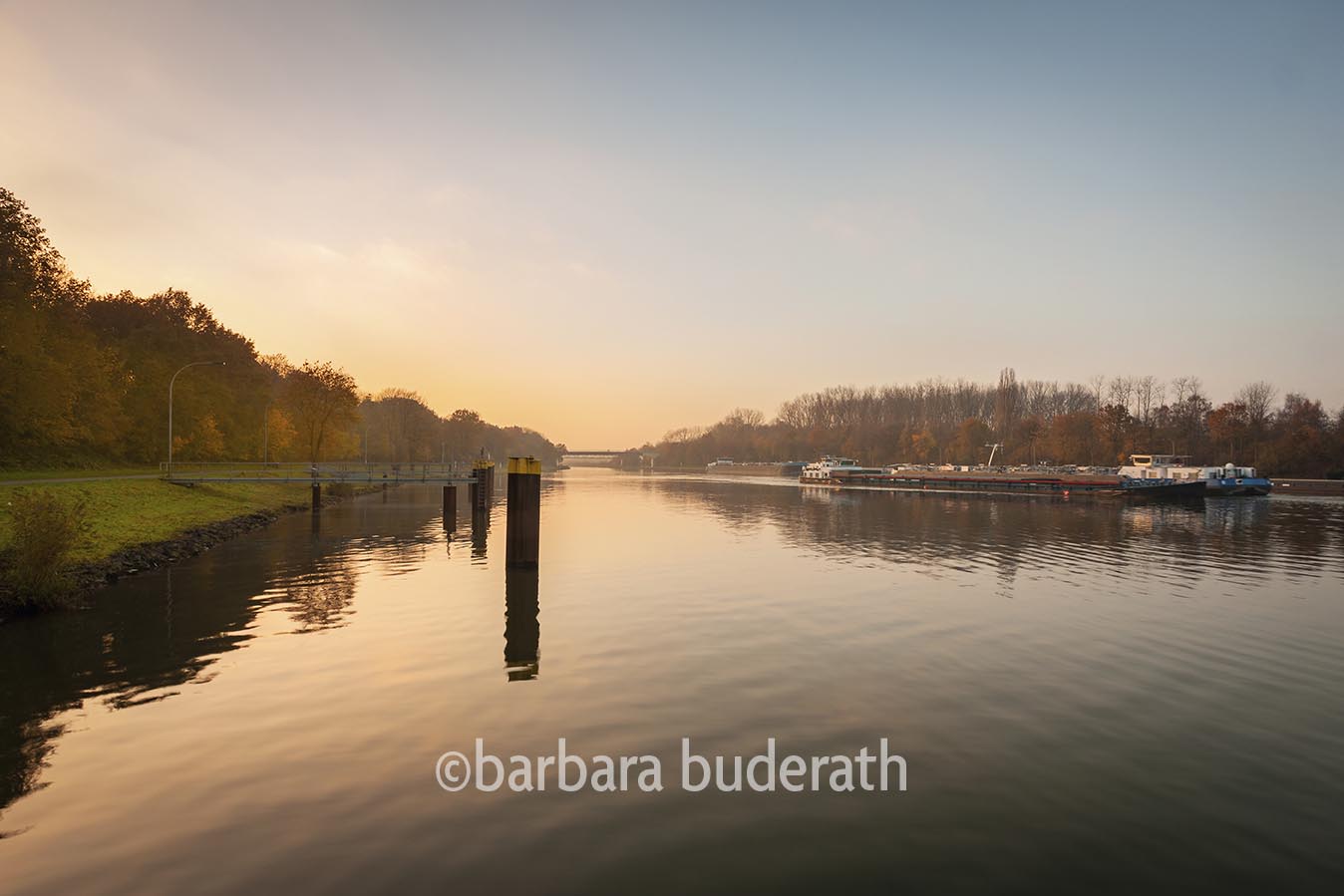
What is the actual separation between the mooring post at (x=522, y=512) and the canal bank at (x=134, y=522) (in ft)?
49.5

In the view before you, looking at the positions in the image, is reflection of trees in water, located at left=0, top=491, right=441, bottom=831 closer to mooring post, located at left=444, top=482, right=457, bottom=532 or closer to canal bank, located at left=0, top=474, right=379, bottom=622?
canal bank, located at left=0, top=474, right=379, bottom=622

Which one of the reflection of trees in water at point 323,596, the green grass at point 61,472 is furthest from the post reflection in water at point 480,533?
the green grass at point 61,472

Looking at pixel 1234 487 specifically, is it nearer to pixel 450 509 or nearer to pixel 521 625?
pixel 450 509

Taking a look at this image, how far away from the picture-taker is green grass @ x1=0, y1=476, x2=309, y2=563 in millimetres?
31906

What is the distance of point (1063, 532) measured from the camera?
5128cm

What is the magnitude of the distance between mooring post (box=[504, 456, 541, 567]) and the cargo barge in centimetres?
8645

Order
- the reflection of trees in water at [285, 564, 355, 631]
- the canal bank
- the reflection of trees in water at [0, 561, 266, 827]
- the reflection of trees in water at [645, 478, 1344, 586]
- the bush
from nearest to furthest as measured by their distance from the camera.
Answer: the reflection of trees in water at [0, 561, 266, 827]
the bush
the reflection of trees in water at [285, 564, 355, 631]
the canal bank
the reflection of trees in water at [645, 478, 1344, 586]

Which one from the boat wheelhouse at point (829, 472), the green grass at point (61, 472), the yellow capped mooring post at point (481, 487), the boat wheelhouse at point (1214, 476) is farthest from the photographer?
the boat wheelhouse at point (829, 472)

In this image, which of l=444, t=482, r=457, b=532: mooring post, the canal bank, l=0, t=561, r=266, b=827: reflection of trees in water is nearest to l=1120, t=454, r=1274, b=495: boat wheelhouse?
l=444, t=482, r=457, b=532: mooring post

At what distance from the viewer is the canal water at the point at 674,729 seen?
30.0 feet

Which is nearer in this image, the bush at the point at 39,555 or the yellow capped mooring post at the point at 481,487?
the bush at the point at 39,555

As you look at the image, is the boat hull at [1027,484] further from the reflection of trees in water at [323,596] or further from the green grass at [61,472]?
the green grass at [61,472]

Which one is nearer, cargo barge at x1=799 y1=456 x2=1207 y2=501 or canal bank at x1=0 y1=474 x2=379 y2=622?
canal bank at x1=0 y1=474 x2=379 y2=622

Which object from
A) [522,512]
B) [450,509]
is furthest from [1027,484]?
[522,512]
